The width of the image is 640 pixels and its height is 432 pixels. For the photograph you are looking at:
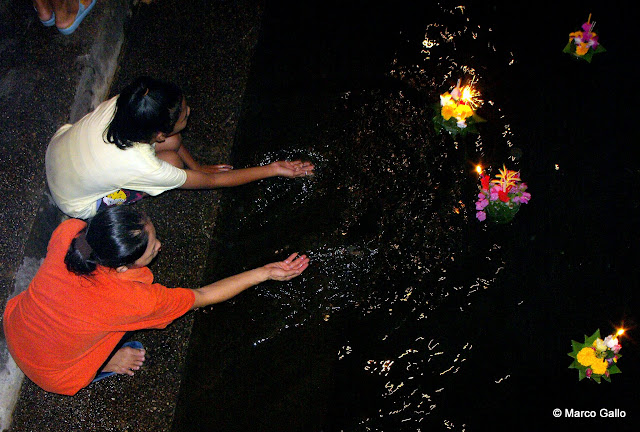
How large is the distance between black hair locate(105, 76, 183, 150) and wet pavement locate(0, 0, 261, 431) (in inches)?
37.1

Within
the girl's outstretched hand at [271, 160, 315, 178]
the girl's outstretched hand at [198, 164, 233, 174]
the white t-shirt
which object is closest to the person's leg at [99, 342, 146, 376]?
the white t-shirt

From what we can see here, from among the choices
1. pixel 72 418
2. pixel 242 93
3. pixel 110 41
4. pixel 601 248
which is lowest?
pixel 72 418

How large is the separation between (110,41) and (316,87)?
1.56 metres

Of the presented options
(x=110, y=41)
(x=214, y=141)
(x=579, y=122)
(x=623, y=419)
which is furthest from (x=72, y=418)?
(x=579, y=122)

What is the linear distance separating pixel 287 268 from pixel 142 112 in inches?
45.3

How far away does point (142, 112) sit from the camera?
2.22 m

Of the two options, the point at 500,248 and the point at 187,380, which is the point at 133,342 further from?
the point at 500,248

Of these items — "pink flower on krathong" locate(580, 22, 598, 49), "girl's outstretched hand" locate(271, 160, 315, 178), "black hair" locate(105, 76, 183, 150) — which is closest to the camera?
"black hair" locate(105, 76, 183, 150)

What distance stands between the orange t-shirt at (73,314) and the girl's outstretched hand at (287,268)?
593 millimetres

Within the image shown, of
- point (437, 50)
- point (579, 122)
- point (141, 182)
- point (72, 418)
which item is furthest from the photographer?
point (437, 50)

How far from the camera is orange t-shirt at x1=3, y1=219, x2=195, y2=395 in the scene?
6.79ft

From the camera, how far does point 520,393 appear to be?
258 centimetres

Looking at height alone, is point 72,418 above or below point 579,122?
below

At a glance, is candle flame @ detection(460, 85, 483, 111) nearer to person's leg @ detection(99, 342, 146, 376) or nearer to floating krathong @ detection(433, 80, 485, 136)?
floating krathong @ detection(433, 80, 485, 136)
